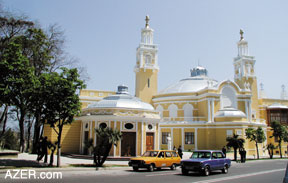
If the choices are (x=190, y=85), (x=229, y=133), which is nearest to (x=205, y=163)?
(x=229, y=133)

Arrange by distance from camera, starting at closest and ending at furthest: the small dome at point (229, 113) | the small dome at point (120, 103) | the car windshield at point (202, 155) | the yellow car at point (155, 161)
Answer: the car windshield at point (202, 155)
the yellow car at point (155, 161)
the small dome at point (120, 103)
the small dome at point (229, 113)

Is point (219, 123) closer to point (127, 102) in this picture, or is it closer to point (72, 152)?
point (127, 102)

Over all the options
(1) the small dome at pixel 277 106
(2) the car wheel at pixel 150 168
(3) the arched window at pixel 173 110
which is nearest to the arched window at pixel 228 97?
(3) the arched window at pixel 173 110

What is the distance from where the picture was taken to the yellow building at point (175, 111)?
2720 centimetres

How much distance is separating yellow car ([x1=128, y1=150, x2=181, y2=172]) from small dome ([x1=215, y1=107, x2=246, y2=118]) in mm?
24331

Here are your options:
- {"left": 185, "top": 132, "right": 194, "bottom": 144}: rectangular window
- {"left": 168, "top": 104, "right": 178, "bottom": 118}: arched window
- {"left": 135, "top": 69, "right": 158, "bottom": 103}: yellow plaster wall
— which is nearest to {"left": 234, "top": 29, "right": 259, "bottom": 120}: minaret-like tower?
{"left": 168, "top": 104, "right": 178, "bottom": 118}: arched window

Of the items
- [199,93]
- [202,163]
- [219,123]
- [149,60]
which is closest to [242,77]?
[199,93]

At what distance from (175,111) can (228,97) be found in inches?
395

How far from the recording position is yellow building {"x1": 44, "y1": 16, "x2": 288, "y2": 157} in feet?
89.2

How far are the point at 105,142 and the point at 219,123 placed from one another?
27516 millimetres

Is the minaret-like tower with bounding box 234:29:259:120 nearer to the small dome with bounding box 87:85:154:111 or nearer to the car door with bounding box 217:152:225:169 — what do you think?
the small dome with bounding box 87:85:154:111

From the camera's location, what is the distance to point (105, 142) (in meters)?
19.0

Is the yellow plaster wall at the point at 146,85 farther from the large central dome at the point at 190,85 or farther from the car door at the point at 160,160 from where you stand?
the car door at the point at 160,160

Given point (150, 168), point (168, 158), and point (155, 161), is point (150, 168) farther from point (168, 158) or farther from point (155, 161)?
point (168, 158)
